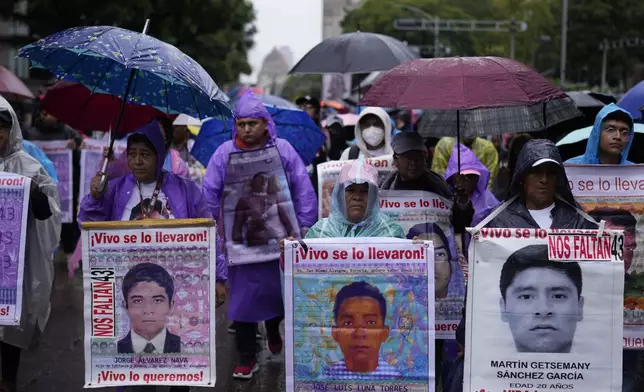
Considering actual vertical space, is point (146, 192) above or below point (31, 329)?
above

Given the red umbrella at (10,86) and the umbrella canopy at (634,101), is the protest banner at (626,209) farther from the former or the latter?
the red umbrella at (10,86)

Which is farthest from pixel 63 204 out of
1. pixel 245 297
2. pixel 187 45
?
pixel 187 45

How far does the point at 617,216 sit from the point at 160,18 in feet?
90.1

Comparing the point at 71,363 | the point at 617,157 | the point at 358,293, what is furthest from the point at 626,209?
the point at 71,363

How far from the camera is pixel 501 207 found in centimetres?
523

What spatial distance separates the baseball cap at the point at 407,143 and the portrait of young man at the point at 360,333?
62.0 inches

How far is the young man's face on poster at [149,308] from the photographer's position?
17.5 ft

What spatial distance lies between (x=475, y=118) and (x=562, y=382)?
10.5 ft

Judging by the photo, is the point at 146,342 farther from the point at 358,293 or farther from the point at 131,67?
the point at 131,67

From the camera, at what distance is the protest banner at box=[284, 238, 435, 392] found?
4.96 metres

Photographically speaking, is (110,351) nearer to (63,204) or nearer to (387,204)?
(387,204)

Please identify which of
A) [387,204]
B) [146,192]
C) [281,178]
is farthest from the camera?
[281,178]

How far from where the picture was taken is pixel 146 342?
533 cm

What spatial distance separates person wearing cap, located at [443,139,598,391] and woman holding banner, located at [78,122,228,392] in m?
1.61
